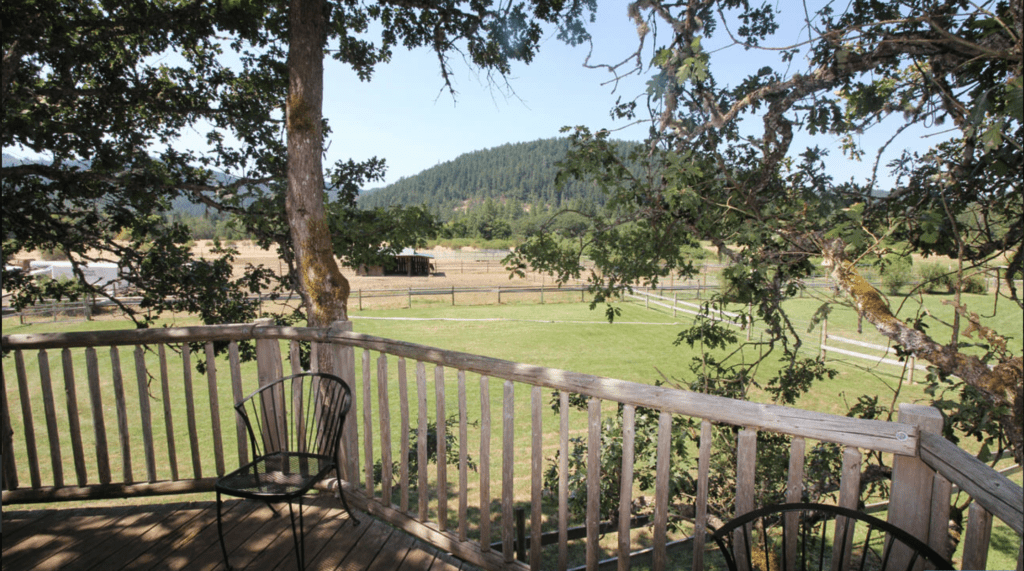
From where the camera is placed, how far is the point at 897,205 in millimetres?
2977

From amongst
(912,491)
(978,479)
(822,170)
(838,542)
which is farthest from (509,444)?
(822,170)

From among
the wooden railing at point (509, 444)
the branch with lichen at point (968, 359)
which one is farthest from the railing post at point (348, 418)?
the branch with lichen at point (968, 359)

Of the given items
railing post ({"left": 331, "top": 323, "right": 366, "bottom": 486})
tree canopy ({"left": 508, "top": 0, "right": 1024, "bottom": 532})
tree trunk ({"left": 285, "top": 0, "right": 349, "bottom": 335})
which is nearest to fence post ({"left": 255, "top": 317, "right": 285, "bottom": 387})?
railing post ({"left": 331, "top": 323, "right": 366, "bottom": 486})

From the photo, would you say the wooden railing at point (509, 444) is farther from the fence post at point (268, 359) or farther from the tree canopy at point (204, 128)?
the tree canopy at point (204, 128)

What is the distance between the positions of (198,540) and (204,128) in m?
5.12

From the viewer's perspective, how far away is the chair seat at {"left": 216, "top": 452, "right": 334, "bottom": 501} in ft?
5.98

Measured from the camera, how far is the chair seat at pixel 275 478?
1824 mm

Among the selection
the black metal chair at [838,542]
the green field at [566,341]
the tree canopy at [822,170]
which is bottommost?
the green field at [566,341]

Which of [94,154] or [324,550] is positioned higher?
[94,154]

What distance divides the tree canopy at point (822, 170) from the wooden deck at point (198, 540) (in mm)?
2461

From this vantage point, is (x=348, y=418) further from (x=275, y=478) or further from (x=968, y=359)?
(x=968, y=359)

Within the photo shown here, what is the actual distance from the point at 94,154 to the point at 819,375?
706 centimetres

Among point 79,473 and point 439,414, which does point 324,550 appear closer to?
point 439,414

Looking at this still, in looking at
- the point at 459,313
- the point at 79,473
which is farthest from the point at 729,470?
the point at 459,313
